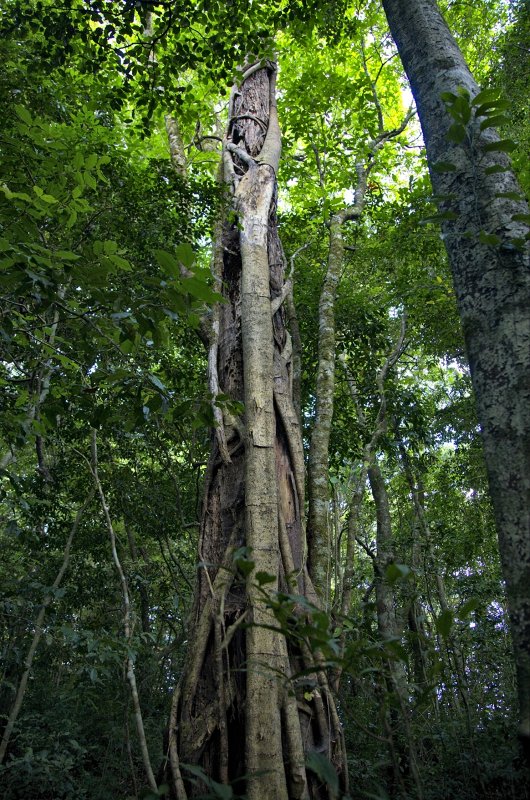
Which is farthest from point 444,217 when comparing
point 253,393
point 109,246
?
point 253,393

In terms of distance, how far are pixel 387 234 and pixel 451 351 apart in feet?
7.83

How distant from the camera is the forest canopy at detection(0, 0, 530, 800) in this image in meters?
1.51

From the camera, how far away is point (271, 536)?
285 cm

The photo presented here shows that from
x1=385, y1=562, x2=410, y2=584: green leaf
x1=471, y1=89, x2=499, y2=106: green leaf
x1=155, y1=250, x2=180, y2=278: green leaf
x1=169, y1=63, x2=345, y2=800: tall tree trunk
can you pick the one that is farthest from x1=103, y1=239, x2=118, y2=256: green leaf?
x1=385, y1=562, x2=410, y2=584: green leaf

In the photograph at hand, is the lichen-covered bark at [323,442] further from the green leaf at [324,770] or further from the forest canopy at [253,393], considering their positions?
the green leaf at [324,770]

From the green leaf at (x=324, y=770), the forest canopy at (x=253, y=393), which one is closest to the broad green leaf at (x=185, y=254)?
the forest canopy at (x=253, y=393)

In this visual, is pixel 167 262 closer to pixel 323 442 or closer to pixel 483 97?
pixel 483 97

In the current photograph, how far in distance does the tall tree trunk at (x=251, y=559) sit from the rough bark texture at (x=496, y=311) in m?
0.56

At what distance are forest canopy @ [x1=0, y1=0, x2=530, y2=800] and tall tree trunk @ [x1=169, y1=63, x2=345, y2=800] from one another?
0.02m

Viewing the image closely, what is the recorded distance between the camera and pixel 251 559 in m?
2.57

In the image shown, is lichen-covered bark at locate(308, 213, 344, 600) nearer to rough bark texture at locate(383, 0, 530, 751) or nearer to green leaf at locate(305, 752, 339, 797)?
green leaf at locate(305, 752, 339, 797)

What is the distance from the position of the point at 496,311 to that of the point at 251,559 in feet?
5.49

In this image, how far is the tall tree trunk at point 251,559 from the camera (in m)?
2.33

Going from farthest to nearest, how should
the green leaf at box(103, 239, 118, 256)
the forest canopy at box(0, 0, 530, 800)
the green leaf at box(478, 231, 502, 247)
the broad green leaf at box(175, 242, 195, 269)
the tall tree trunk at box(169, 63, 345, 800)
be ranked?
the tall tree trunk at box(169, 63, 345, 800) < the green leaf at box(103, 239, 118, 256) < the broad green leaf at box(175, 242, 195, 269) < the forest canopy at box(0, 0, 530, 800) < the green leaf at box(478, 231, 502, 247)
